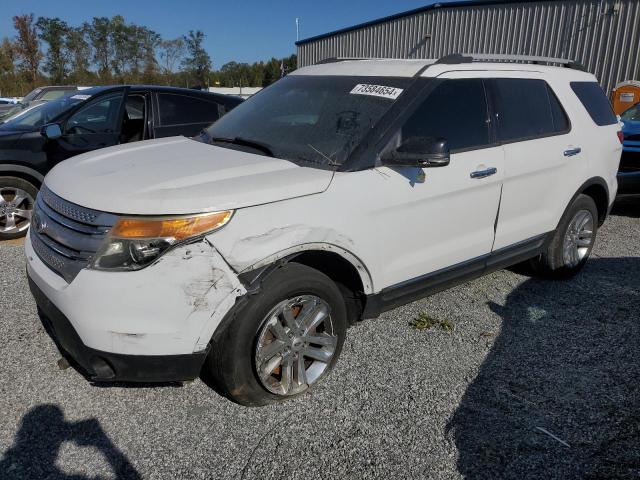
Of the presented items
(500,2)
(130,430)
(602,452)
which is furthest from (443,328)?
(500,2)

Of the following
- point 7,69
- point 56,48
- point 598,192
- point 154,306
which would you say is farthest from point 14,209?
point 56,48

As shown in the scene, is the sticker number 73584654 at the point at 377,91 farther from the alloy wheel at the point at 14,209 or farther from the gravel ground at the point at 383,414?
the alloy wheel at the point at 14,209

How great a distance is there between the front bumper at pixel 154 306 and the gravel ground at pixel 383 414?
44cm

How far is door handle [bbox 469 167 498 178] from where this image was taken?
3.57 m

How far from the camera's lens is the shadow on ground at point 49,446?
245 centimetres

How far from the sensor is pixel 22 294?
4383mm

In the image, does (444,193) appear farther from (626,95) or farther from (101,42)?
(101,42)

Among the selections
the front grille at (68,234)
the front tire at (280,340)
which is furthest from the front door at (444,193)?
the front grille at (68,234)

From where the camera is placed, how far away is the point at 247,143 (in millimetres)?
3492

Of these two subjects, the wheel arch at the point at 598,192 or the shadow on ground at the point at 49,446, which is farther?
the wheel arch at the point at 598,192

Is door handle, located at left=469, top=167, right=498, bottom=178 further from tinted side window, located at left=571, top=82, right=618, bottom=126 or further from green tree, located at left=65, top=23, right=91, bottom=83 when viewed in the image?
green tree, located at left=65, top=23, right=91, bottom=83

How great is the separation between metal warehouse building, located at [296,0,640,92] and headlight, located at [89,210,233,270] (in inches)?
623

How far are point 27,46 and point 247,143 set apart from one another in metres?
48.3

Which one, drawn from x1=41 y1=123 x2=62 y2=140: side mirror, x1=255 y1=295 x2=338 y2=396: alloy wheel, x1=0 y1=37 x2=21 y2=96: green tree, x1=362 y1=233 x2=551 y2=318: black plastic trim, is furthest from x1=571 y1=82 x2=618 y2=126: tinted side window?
x1=0 y1=37 x2=21 y2=96: green tree
